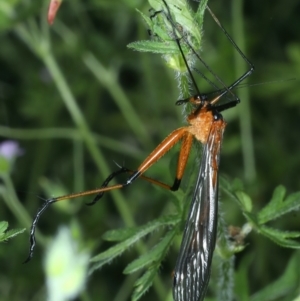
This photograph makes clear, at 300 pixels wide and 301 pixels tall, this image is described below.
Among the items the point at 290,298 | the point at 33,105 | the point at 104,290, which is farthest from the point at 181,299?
the point at 33,105

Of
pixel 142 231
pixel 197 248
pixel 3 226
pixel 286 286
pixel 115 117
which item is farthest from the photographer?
pixel 115 117

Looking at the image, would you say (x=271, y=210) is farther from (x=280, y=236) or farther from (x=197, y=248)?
(x=197, y=248)

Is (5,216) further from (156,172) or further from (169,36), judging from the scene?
(169,36)

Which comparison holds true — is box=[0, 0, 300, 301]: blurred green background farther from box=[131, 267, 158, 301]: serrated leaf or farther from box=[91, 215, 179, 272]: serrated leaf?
box=[131, 267, 158, 301]: serrated leaf

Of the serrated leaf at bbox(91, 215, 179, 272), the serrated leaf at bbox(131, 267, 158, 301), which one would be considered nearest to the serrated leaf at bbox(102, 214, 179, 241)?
the serrated leaf at bbox(91, 215, 179, 272)

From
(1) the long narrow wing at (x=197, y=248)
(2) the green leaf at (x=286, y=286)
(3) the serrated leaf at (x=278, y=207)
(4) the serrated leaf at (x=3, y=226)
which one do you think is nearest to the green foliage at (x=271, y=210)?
(3) the serrated leaf at (x=278, y=207)

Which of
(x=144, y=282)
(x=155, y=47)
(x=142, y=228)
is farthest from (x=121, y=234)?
(x=155, y=47)

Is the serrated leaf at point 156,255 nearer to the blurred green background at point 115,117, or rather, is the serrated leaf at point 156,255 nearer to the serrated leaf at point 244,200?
the serrated leaf at point 244,200
